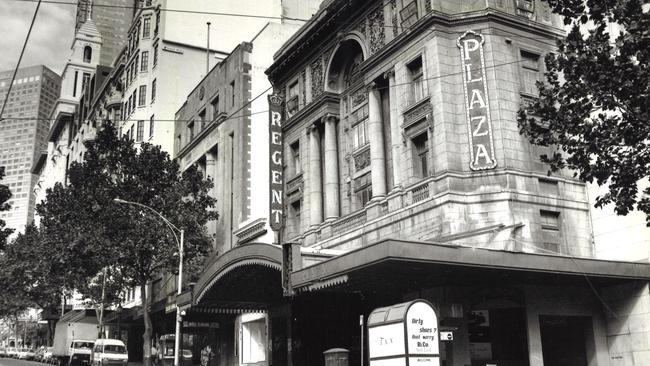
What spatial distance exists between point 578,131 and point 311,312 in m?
21.7

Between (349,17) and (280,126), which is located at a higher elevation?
(349,17)

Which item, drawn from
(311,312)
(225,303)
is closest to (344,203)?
(311,312)

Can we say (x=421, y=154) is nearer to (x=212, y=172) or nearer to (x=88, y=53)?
(x=212, y=172)

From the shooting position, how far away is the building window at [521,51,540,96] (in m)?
26.3

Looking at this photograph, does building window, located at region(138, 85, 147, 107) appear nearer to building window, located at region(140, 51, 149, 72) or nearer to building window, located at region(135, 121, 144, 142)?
building window, located at region(140, 51, 149, 72)

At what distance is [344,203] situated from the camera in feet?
106

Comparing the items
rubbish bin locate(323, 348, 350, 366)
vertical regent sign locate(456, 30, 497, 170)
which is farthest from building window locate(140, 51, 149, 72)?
rubbish bin locate(323, 348, 350, 366)

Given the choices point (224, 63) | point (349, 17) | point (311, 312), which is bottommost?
point (311, 312)

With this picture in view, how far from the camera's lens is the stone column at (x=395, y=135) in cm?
2762

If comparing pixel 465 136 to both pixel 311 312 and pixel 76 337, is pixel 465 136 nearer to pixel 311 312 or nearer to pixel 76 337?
pixel 311 312

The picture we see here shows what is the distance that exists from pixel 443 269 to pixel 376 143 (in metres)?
10.1

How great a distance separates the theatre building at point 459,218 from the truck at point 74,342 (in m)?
21.3

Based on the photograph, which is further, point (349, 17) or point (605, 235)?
point (349, 17)

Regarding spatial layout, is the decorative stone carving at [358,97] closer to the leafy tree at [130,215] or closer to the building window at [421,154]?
the building window at [421,154]
